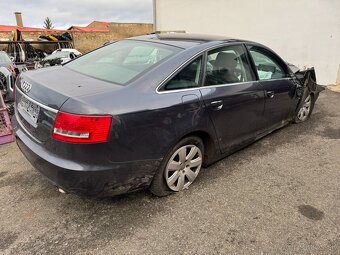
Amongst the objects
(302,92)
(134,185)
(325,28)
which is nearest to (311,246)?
(134,185)

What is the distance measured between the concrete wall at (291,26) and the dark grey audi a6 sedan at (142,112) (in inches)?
229

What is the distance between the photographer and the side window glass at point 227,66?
3.04 meters

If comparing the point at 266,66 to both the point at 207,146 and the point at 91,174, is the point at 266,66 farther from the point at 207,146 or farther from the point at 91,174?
the point at 91,174

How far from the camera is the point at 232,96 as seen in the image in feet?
10.3

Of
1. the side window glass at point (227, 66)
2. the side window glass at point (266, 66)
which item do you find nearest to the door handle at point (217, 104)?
the side window glass at point (227, 66)

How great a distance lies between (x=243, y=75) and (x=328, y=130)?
2.42 m

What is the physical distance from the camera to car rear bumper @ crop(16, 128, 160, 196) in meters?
2.22

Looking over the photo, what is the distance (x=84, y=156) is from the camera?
2.18 meters

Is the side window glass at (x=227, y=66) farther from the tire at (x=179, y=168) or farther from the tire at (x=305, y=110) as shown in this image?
the tire at (x=305, y=110)

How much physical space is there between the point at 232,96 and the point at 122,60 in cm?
123

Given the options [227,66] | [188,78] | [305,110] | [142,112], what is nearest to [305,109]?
[305,110]

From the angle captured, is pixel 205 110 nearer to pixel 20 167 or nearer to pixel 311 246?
pixel 311 246

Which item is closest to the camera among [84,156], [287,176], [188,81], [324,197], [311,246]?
[84,156]

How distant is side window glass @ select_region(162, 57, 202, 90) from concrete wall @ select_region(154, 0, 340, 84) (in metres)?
6.99
